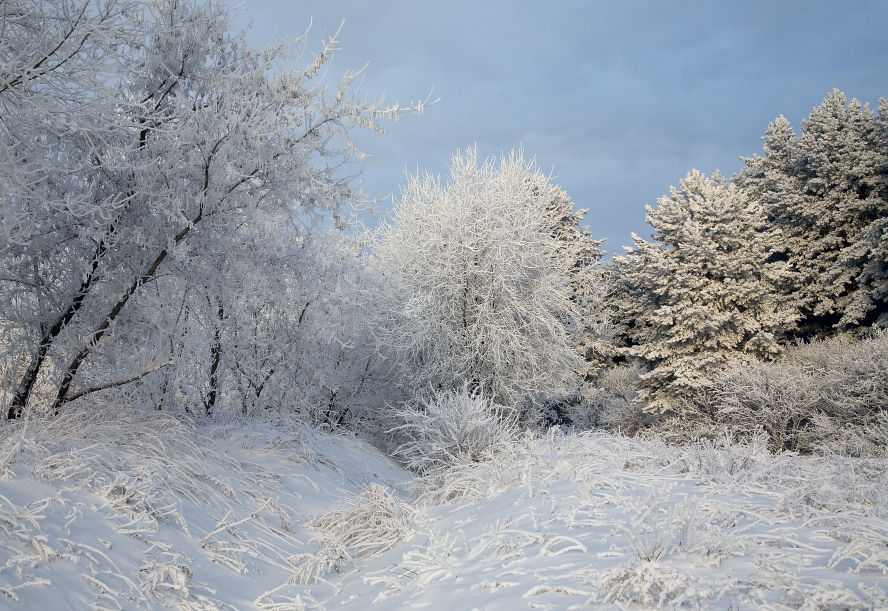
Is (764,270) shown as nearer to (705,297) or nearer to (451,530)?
(705,297)

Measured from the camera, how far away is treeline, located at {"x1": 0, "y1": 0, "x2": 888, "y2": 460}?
195 inches

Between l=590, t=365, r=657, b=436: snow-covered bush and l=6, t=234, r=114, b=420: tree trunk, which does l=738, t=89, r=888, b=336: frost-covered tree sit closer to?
l=590, t=365, r=657, b=436: snow-covered bush

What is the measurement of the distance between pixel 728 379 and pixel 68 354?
1416 cm

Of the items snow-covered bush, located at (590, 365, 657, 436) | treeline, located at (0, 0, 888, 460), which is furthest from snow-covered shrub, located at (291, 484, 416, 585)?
snow-covered bush, located at (590, 365, 657, 436)

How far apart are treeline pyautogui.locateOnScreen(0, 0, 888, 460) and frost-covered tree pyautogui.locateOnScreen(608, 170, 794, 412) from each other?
0.08 m

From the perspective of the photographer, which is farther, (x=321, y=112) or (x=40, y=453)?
(x=321, y=112)

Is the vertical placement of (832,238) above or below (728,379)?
above

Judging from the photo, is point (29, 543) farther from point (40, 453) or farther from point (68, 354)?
point (68, 354)

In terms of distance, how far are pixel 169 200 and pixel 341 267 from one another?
2.36 meters

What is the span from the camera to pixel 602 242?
24844mm

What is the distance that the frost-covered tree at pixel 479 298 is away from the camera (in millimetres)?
14164

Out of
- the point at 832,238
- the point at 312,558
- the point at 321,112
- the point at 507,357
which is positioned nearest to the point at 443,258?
the point at 507,357

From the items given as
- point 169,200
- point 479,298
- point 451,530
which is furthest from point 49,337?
point 479,298

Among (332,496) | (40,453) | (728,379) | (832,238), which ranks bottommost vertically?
(332,496)
